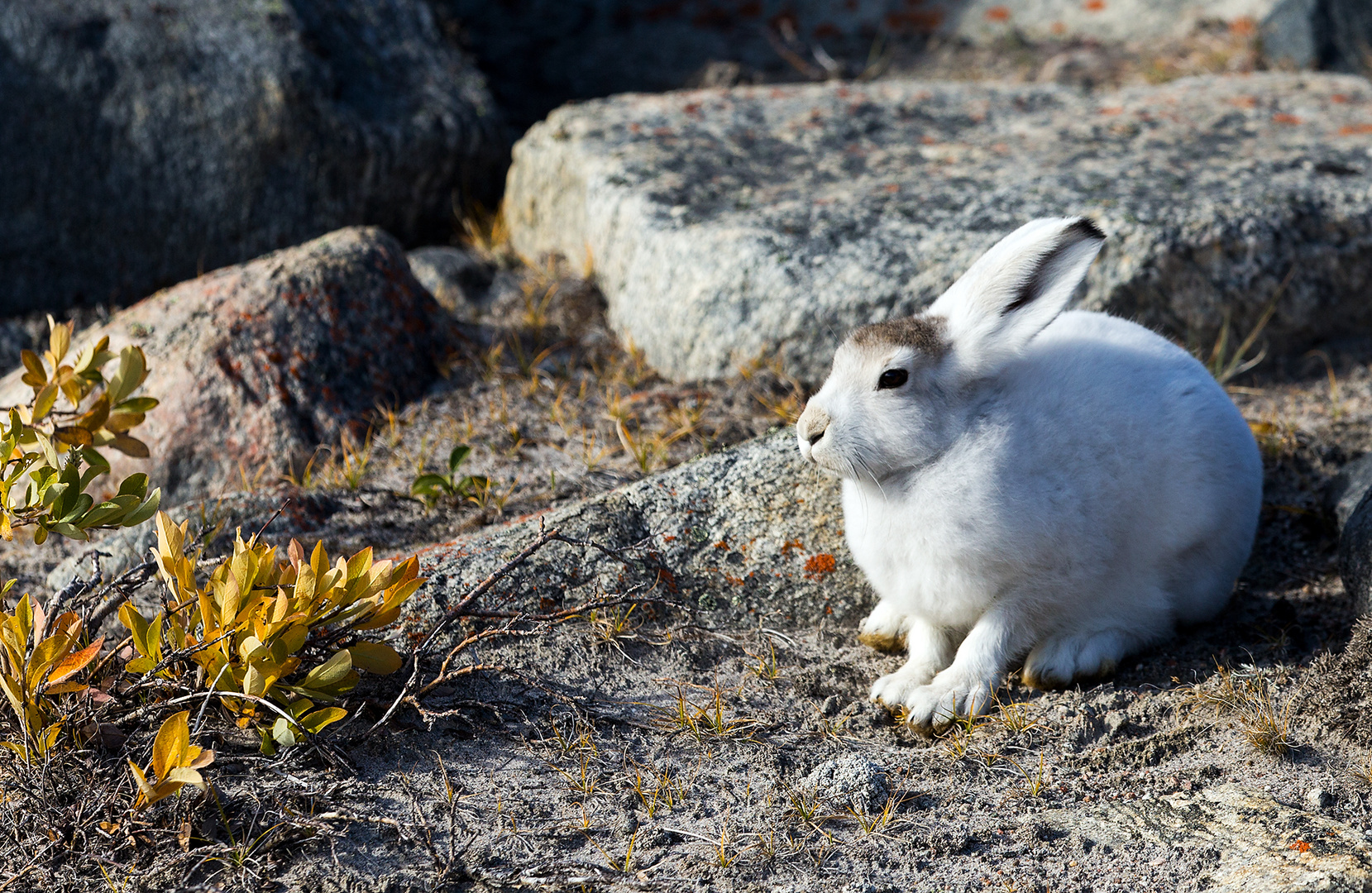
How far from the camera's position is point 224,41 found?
705 cm

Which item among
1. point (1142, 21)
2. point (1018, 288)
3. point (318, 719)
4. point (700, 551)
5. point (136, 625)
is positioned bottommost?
point (700, 551)

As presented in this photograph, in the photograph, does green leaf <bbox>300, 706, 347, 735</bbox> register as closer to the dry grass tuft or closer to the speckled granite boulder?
the speckled granite boulder

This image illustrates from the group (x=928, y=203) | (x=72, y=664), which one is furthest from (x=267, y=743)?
(x=928, y=203)

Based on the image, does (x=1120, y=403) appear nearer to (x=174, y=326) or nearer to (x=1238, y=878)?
(x=1238, y=878)

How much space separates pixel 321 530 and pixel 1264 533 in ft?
12.1

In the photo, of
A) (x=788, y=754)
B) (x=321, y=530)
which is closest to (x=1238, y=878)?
(x=788, y=754)

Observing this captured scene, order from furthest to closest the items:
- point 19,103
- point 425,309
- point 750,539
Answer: point 19,103 < point 425,309 < point 750,539

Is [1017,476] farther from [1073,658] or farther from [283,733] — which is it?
[283,733]

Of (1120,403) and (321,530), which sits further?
(321,530)

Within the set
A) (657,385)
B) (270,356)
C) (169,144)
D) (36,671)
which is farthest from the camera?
(169,144)

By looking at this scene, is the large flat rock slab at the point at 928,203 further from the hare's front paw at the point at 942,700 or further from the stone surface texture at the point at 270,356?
the hare's front paw at the point at 942,700

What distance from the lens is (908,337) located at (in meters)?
3.46

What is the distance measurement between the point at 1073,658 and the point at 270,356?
369cm

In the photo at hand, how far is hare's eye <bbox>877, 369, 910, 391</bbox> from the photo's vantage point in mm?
3453
